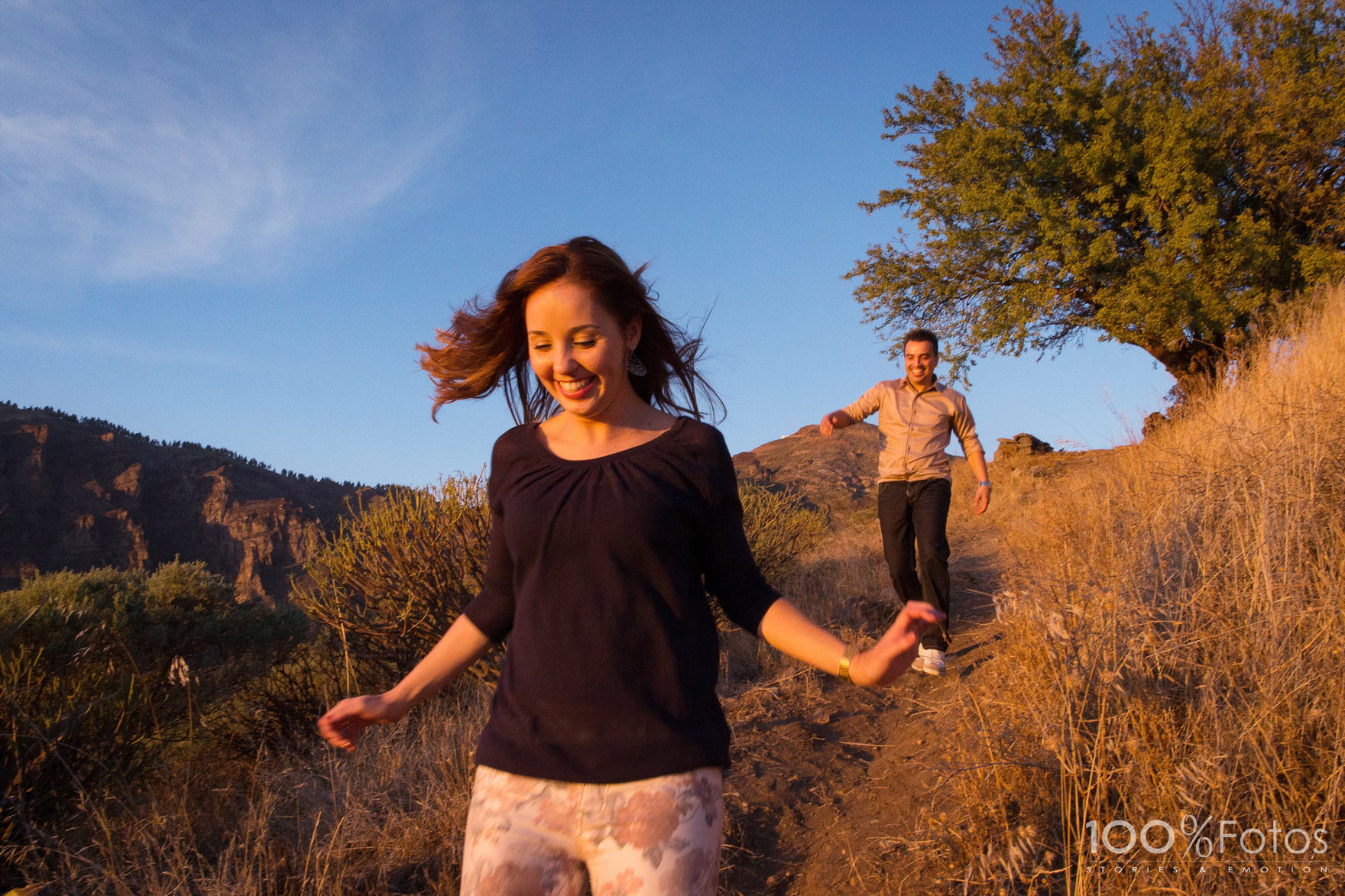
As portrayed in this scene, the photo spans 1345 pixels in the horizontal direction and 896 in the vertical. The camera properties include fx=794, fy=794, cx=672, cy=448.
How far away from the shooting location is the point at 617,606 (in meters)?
1.44

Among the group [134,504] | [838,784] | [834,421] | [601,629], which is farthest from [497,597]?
[134,504]

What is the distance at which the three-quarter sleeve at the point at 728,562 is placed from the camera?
62.2 inches

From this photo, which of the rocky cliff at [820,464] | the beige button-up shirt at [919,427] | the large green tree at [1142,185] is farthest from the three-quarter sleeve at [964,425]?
the rocky cliff at [820,464]

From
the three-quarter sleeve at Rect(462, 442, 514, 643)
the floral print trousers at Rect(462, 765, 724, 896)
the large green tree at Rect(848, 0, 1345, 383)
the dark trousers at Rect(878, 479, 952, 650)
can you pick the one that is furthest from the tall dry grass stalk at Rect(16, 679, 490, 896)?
the large green tree at Rect(848, 0, 1345, 383)

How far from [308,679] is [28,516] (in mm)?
29842

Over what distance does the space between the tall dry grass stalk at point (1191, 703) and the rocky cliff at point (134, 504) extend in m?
27.2

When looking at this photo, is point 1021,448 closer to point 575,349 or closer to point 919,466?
point 919,466

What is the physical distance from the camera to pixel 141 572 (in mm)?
8719

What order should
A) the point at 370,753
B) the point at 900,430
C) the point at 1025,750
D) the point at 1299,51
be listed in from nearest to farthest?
the point at 1025,750
the point at 370,753
the point at 900,430
the point at 1299,51

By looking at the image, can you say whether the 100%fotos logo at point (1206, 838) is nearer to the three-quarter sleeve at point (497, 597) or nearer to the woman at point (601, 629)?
the woman at point (601, 629)

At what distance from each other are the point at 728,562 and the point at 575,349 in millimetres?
545

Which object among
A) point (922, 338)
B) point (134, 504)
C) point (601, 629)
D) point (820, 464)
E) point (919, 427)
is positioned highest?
point (134, 504)

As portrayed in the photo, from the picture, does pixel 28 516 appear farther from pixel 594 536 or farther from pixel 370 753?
pixel 594 536

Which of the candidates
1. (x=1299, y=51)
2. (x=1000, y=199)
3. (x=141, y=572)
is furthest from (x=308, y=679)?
(x=1299, y=51)
